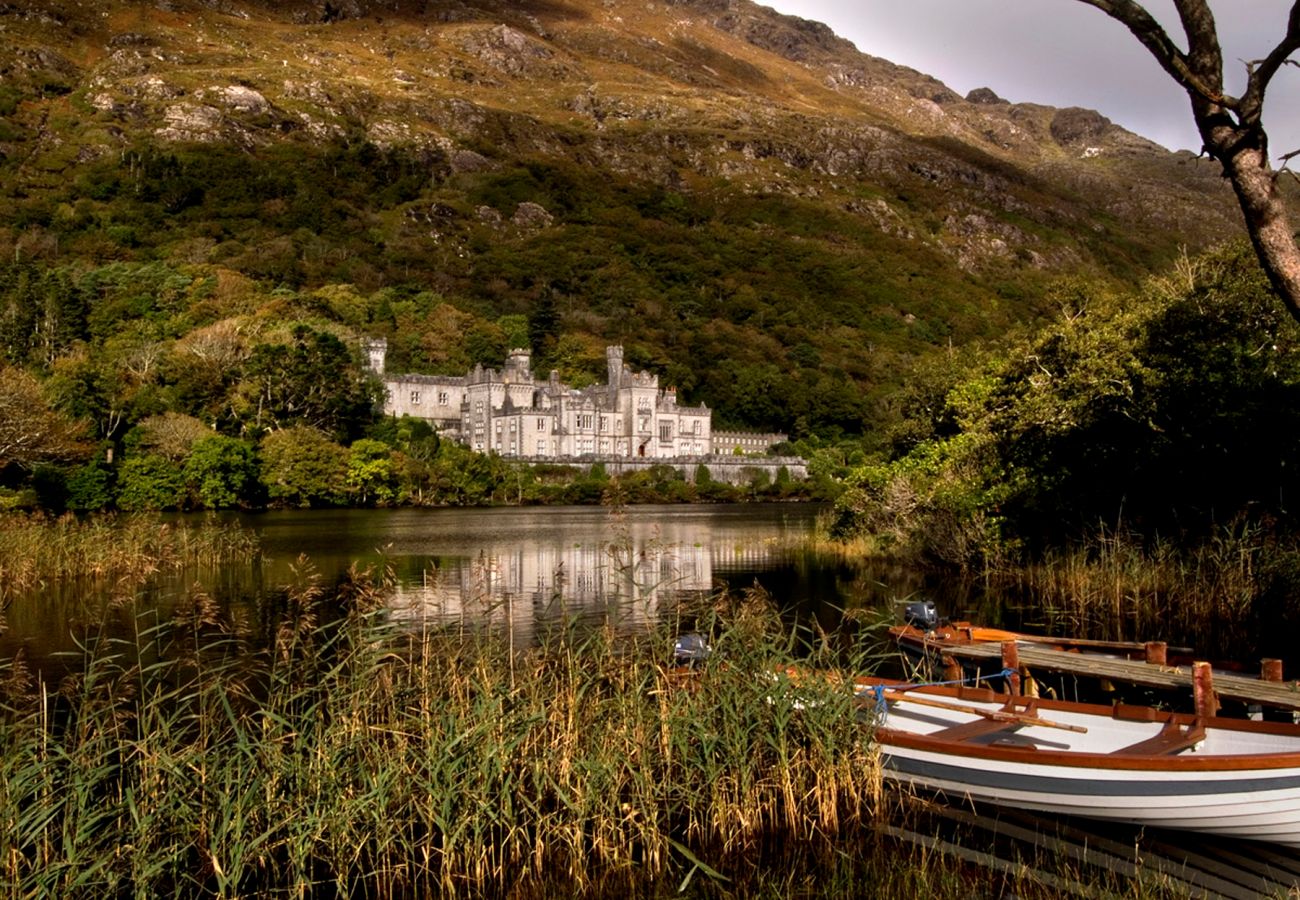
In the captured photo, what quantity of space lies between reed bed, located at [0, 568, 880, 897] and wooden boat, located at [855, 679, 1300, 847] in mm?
696

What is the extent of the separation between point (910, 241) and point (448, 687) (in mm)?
163627

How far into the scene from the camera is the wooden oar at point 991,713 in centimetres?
871

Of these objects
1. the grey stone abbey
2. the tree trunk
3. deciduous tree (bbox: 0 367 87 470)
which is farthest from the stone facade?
the tree trunk

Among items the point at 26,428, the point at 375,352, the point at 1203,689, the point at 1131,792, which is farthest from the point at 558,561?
the point at 375,352

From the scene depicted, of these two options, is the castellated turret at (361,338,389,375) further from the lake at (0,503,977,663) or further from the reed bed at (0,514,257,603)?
the reed bed at (0,514,257,603)

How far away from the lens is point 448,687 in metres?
9.02

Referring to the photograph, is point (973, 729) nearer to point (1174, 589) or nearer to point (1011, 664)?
point (1011, 664)

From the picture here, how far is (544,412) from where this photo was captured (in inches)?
3782

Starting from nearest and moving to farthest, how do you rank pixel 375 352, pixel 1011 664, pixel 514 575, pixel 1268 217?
pixel 1268 217 → pixel 1011 664 → pixel 514 575 → pixel 375 352

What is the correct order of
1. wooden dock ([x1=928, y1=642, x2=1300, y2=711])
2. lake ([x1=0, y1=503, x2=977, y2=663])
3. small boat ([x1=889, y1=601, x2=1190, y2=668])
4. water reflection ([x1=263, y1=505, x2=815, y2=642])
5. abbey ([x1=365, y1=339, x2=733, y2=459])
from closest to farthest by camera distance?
wooden dock ([x1=928, y1=642, x2=1300, y2=711]) < small boat ([x1=889, y1=601, x2=1190, y2=668]) < water reflection ([x1=263, y1=505, x2=815, y2=642]) < lake ([x1=0, y1=503, x2=977, y2=663]) < abbey ([x1=365, y1=339, x2=733, y2=459])

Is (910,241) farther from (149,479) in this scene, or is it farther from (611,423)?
(149,479)

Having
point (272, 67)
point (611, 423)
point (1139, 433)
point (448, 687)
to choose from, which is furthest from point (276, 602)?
point (272, 67)

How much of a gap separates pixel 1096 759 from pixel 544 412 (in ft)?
294

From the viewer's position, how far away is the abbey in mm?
95812
